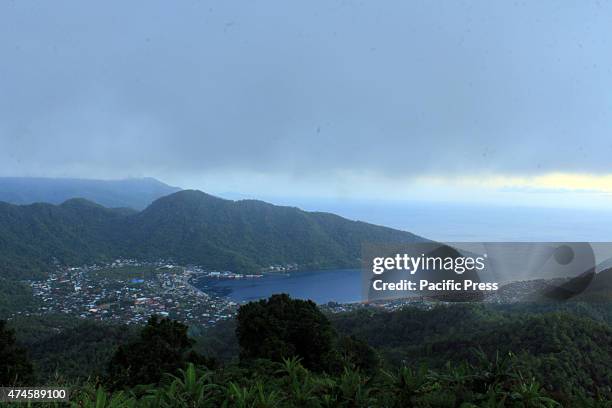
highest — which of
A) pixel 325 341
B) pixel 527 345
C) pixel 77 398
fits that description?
pixel 77 398

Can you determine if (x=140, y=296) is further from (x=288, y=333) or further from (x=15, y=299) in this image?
(x=288, y=333)

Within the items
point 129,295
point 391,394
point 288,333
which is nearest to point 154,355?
point 288,333

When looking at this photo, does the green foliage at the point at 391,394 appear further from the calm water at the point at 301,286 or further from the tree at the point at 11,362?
the calm water at the point at 301,286

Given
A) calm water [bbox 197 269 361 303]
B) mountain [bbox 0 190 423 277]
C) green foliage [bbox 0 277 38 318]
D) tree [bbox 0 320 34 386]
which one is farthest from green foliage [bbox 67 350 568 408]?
mountain [bbox 0 190 423 277]

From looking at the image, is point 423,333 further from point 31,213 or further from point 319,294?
point 31,213

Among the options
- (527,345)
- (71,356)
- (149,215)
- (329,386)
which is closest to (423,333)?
→ (527,345)

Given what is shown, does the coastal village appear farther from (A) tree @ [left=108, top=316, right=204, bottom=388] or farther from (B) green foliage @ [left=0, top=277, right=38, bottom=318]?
(A) tree @ [left=108, top=316, right=204, bottom=388]
